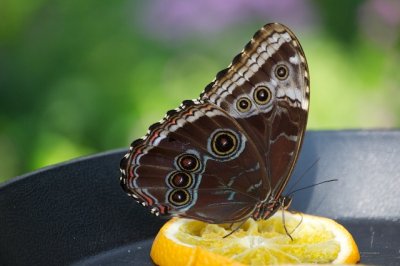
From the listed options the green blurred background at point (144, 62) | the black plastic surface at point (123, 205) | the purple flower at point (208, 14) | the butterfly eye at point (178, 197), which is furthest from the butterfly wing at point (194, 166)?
the purple flower at point (208, 14)

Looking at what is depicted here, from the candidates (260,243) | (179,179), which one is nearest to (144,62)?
(179,179)

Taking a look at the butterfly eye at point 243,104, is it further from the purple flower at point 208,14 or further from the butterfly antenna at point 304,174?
the purple flower at point 208,14

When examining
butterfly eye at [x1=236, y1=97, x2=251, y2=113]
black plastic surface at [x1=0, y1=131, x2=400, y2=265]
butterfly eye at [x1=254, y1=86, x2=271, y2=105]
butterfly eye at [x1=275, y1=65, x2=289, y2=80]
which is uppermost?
butterfly eye at [x1=275, y1=65, x2=289, y2=80]

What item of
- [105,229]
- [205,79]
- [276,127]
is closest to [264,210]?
[276,127]

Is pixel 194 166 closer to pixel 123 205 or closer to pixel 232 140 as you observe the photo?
pixel 232 140

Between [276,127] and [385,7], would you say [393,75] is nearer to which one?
[385,7]

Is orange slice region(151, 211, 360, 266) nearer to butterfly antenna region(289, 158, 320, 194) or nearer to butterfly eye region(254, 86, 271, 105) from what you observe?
butterfly antenna region(289, 158, 320, 194)

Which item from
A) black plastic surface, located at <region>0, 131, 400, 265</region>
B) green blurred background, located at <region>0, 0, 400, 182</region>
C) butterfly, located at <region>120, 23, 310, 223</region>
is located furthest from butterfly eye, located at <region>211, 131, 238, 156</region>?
green blurred background, located at <region>0, 0, 400, 182</region>
